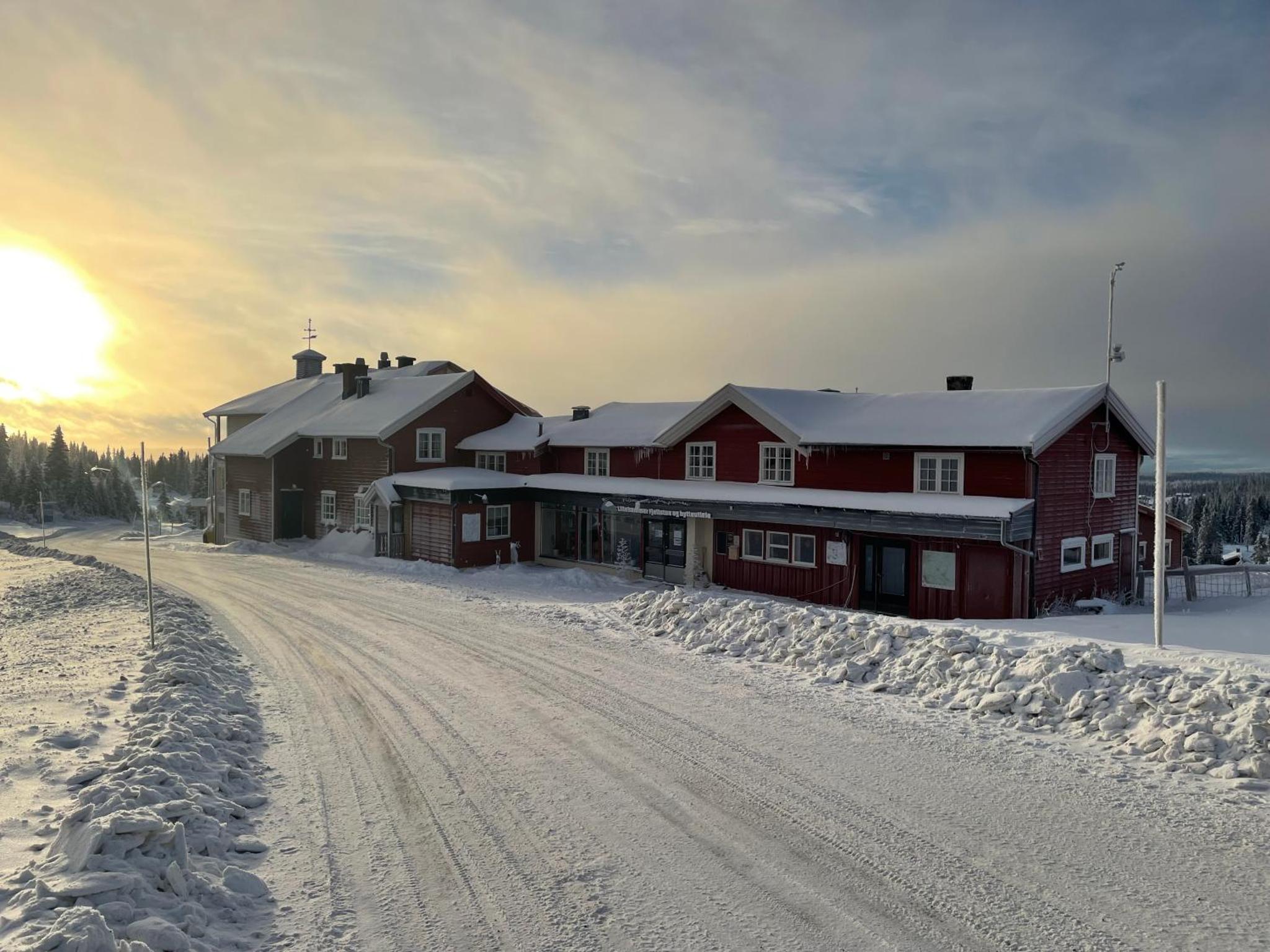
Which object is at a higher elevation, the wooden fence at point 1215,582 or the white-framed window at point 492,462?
the white-framed window at point 492,462

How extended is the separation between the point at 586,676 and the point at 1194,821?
8986 millimetres

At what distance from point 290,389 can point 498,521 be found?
79.1 feet

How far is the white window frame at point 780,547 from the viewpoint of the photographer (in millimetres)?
25484

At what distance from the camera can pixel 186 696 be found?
468 inches

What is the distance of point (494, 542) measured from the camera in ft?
108

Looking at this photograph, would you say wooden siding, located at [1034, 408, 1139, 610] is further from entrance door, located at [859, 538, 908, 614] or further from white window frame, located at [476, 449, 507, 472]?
white window frame, located at [476, 449, 507, 472]

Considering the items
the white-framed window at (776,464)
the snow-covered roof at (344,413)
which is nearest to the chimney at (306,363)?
the snow-covered roof at (344,413)

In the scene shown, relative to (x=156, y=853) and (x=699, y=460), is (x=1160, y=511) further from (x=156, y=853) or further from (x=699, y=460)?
(x=699, y=460)

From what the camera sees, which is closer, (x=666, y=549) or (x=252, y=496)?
(x=666, y=549)

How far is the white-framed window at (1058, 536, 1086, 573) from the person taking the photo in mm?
23062

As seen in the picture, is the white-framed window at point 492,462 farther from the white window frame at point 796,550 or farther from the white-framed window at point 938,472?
the white-framed window at point 938,472

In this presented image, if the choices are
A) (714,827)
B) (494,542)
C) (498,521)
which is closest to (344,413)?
(498,521)

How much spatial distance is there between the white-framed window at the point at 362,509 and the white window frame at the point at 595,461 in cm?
997

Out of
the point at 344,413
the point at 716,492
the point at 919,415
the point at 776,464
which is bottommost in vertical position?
the point at 716,492
